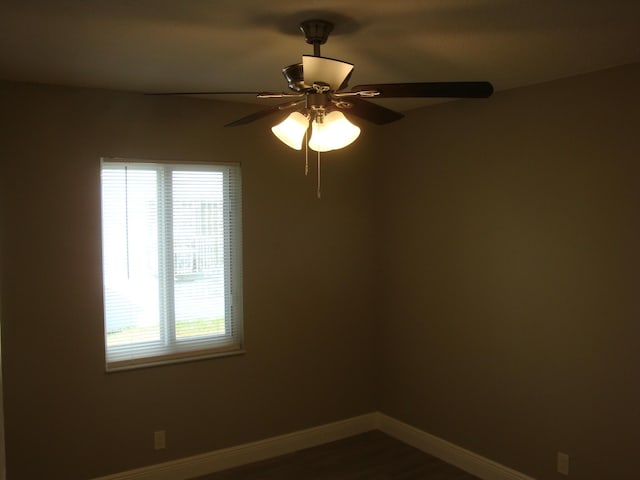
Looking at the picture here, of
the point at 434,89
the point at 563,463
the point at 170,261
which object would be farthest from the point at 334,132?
the point at 563,463

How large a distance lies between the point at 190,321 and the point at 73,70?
1.73 metres

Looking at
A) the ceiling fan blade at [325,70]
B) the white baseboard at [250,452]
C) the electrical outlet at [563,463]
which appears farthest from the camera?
the white baseboard at [250,452]

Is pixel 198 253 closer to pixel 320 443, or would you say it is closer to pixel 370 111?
pixel 320 443

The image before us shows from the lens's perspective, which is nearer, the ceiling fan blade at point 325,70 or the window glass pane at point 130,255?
the ceiling fan blade at point 325,70

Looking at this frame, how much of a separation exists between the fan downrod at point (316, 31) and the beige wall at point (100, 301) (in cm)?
158

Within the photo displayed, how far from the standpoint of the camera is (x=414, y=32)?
7.55 ft

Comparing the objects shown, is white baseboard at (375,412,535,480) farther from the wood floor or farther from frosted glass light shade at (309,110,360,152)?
frosted glass light shade at (309,110,360,152)

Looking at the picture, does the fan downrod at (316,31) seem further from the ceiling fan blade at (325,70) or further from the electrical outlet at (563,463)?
the electrical outlet at (563,463)

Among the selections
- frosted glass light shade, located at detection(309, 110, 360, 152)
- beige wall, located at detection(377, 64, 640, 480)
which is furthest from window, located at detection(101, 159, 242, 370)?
frosted glass light shade, located at detection(309, 110, 360, 152)

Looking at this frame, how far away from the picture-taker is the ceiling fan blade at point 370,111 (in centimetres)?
225

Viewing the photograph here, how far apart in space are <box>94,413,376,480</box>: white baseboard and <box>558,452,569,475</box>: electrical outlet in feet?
5.27

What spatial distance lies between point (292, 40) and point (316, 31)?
0.79 ft

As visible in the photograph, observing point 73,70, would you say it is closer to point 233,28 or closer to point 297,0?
point 233,28

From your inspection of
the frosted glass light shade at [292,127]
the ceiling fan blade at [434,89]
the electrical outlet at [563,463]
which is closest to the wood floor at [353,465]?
the electrical outlet at [563,463]
